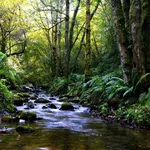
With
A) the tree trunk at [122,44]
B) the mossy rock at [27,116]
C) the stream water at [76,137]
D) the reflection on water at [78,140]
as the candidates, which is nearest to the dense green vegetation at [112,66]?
the tree trunk at [122,44]

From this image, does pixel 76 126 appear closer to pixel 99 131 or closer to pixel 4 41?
pixel 99 131

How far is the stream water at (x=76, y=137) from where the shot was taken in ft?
16.6

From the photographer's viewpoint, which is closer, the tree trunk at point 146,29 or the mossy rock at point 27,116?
the mossy rock at point 27,116

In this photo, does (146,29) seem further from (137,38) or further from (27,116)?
(27,116)

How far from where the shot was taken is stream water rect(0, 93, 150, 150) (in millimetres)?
5059

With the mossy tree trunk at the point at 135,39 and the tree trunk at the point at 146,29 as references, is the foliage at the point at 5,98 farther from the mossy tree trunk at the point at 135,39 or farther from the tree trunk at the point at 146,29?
the tree trunk at the point at 146,29

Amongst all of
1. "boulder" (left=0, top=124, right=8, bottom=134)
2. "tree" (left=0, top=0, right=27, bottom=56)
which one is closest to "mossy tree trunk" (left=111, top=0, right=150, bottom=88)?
"boulder" (left=0, top=124, right=8, bottom=134)

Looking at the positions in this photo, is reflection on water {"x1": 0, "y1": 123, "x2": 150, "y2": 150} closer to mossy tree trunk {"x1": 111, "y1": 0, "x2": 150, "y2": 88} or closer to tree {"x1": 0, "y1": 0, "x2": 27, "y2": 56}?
mossy tree trunk {"x1": 111, "y1": 0, "x2": 150, "y2": 88}

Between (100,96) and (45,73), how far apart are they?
20.5 meters

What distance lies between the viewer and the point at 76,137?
5855mm

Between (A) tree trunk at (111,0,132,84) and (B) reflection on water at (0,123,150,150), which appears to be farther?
(A) tree trunk at (111,0,132,84)

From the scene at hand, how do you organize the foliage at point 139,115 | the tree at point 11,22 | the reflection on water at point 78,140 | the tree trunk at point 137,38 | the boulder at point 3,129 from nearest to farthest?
the reflection on water at point 78,140, the boulder at point 3,129, the foliage at point 139,115, the tree trunk at point 137,38, the tree at point 11,22

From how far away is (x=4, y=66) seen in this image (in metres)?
10.2

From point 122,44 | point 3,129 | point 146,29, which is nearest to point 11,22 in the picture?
point 122,44
